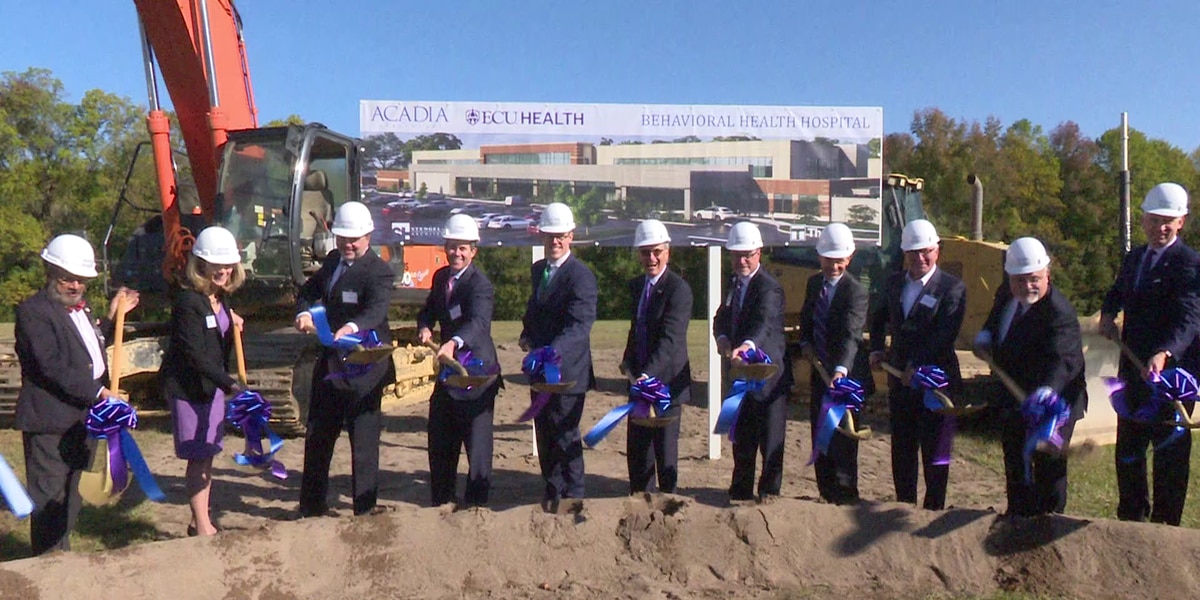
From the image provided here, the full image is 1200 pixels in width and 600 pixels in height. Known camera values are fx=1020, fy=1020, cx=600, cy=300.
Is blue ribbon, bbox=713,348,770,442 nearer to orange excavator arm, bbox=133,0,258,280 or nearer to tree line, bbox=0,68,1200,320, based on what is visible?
orange excavator arm, bbox=133,0,258,280

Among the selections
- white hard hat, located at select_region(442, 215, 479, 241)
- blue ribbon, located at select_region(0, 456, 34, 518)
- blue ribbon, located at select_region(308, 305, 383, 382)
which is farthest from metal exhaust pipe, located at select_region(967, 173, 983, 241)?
blue ribbon, located at select_region(0, 456, 34, 518)

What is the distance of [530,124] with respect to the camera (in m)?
7.40

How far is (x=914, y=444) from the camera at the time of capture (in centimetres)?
535

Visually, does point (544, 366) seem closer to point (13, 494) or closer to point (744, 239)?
point (744, 239)

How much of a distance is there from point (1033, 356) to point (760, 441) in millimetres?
1535

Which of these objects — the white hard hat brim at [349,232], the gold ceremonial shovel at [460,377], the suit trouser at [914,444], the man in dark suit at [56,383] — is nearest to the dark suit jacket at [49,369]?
the man in dark suit at [56,383]

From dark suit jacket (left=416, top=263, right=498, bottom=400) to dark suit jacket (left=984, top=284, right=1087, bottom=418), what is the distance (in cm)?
258

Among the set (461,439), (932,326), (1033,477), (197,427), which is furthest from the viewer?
(461,439)

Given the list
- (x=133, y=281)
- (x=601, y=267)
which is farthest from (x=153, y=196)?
(x=133, y=281)

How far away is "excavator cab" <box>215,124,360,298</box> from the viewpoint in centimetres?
846

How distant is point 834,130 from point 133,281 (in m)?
6.28

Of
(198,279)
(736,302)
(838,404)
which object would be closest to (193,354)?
(198,279)

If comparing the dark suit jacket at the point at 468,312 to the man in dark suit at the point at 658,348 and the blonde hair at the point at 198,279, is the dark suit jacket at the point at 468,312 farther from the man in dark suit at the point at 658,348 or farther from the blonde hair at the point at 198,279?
the blonde hair at the point at 198,279

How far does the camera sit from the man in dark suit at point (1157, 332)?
15.6ft
